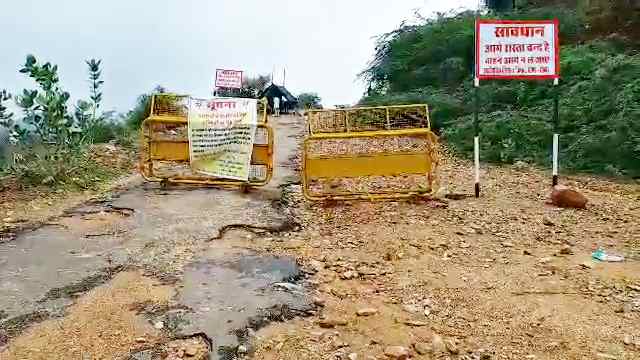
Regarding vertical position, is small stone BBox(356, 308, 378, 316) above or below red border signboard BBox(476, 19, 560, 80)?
below

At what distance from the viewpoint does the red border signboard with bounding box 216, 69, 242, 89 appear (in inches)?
904

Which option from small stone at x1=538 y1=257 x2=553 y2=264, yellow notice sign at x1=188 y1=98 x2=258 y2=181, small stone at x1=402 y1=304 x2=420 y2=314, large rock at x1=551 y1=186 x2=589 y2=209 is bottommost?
→ small stone at x1=402 y1=304 x2=420 y2=314

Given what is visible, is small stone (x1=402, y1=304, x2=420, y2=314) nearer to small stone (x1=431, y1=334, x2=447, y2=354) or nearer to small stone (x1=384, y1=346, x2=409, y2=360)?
small stone (x1=431, y1=334, x2=447, y2=354)

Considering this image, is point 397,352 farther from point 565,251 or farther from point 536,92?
point 536,92

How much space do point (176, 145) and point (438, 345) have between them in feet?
17.6

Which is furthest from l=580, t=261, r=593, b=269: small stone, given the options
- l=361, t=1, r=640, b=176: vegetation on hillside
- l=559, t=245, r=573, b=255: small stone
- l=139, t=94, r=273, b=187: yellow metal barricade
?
l=361, t=1, r=640, b=176: vegetation on hillside

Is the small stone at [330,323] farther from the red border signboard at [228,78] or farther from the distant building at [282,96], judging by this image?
the distant building at [282,96]

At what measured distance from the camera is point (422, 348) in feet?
11.0

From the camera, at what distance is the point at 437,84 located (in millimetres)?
17266

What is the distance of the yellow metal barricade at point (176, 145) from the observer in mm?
7797

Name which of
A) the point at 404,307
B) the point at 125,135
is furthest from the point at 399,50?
the point at 404,307

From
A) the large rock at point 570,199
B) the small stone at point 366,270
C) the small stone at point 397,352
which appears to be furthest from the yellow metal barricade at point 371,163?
the small stone at point 397,352

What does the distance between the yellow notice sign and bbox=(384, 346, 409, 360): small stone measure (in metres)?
4.59

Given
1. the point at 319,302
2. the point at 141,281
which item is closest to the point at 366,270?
the point at 319,302
